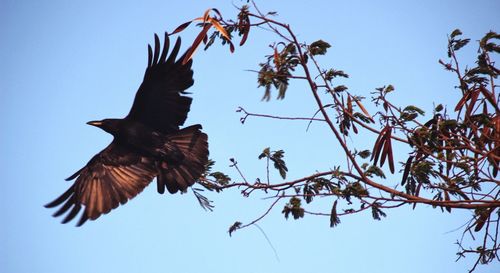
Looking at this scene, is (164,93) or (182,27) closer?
(182,27)

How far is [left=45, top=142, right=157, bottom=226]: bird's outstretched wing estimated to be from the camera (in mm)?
6160

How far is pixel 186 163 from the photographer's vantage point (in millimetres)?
6367

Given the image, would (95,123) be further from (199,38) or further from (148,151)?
(199,38)

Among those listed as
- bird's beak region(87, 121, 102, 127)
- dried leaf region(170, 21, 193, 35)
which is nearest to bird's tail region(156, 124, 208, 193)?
bird's beak region(87, 121, 102, 127)

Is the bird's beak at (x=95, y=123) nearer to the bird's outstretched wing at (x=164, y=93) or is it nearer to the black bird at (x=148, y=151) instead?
the black bird at (x=148, y=151)

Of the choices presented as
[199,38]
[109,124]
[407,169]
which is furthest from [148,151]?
[407,169]

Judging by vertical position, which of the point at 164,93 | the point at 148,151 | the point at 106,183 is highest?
the point at 164,93

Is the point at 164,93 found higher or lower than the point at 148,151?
higher

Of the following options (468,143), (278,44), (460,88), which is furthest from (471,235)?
(278,44)

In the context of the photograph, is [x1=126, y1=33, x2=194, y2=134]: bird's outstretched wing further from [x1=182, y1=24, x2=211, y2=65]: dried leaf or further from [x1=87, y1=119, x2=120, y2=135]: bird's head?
[x1=182, y1=24, x2=211, y2=65]: dried leaf

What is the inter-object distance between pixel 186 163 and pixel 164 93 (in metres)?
0.87

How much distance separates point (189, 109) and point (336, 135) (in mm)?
2800

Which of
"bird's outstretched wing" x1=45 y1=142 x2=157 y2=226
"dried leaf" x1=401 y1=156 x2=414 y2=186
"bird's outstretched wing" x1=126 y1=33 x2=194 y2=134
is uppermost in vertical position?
"bird's outstretched wing" x1=126 y1=33 x2=194 y2=134

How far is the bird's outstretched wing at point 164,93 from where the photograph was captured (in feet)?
19.9
